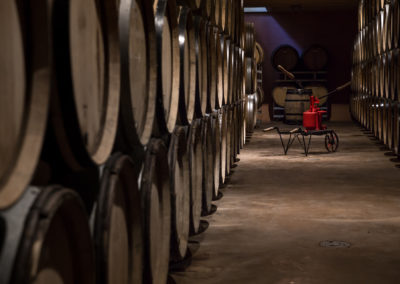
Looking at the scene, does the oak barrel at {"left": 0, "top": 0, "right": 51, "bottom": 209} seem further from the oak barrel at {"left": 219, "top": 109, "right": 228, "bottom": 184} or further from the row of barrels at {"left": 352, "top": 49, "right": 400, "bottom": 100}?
the row of barrels at {"left": 352, "top": 49, "right": 400, "bottom": 100}

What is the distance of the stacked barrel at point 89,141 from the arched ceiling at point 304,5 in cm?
1458

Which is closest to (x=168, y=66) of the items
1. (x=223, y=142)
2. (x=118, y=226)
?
(x=118, y=226)

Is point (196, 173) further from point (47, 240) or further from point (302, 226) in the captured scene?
point (47, 240)

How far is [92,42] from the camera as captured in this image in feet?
5.99

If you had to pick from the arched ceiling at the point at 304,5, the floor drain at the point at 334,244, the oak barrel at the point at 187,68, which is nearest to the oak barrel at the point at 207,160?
the oak barrel at the point at 187,68

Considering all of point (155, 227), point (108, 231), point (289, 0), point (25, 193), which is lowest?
point (155, 227)

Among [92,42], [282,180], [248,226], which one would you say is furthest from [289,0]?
[92,42]

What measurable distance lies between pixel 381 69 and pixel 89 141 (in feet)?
29.4

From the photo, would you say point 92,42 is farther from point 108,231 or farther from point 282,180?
point 282,180

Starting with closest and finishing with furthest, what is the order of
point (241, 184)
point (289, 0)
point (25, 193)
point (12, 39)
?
point (12, 39)
point (25, 193)
point (241, 184)
point (289, 0)

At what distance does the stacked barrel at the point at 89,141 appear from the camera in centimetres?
127

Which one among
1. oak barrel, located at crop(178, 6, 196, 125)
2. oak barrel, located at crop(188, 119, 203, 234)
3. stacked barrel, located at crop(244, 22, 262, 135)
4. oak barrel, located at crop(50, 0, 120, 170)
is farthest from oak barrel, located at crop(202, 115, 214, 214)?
stacked barrel, located at crop(244, 22, 262, 135)

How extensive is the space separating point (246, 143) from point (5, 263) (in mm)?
10528

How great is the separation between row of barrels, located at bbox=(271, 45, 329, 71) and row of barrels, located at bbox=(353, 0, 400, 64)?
205 inches
